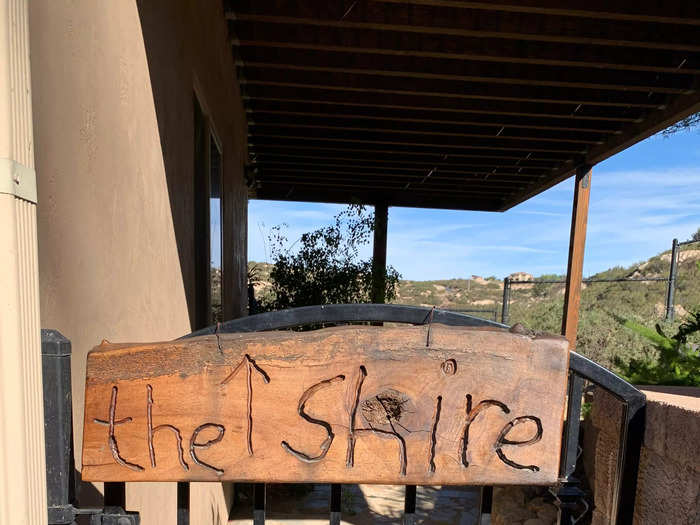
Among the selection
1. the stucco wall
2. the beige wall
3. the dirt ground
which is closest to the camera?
the beige wall

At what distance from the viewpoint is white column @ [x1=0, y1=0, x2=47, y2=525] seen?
566mm

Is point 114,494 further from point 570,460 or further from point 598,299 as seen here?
point 598,299

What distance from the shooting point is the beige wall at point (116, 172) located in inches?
32.4

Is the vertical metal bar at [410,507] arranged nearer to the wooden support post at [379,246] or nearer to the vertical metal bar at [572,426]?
the vertical metal bar at [572,426]

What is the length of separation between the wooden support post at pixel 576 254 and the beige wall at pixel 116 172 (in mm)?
4287

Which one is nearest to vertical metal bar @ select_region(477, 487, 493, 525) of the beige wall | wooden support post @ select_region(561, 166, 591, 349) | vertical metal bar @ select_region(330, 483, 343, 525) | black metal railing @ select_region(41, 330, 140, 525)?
vertical metal bar @ select_region(330, 483, 343, 525)

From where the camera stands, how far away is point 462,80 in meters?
3.66

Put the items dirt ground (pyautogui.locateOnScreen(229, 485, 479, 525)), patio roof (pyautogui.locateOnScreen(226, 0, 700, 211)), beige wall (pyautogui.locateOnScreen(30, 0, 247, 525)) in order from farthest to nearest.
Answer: dirt ground (pyautogui.locateOnScreen(229, 485, 479, 525)) → patio roof (pyautogui.locateOnScreen(226, 0, 700, 211)) → beige wall (pyautogui.locateOnScreen(30, 0, 247, 525))

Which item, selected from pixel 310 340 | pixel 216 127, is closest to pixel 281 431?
pixel 310 340

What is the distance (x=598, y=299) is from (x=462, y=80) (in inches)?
629

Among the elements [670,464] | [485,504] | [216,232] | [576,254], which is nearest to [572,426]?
[485,504]

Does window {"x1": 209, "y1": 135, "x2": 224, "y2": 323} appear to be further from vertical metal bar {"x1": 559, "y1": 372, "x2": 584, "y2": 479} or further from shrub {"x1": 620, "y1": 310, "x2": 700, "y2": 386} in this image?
shrub {"x1": 620, "y1": 310, "x2": 700, "y2": 386}

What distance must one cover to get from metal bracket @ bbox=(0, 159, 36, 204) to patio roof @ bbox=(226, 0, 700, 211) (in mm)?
2701

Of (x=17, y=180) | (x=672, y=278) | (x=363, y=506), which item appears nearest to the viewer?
(x=17, y=180)
